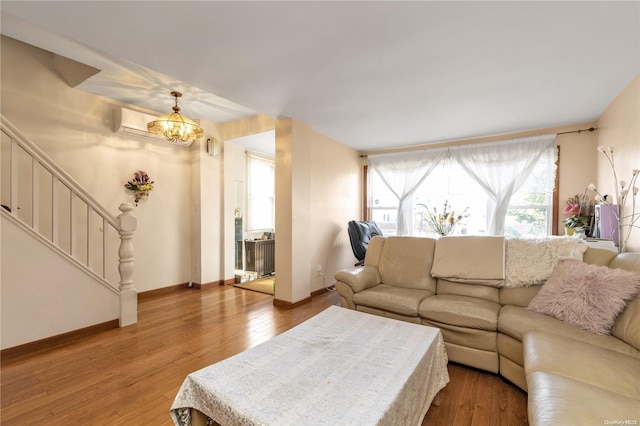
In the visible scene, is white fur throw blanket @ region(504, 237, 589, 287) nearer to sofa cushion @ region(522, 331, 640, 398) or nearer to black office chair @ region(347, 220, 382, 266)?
sofa cushion @ region(522, 331, 640, 398)

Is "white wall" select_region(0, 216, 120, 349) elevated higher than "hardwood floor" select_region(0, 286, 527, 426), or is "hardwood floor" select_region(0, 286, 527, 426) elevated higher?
"white wall" select_region(0, 216, 120, 349)

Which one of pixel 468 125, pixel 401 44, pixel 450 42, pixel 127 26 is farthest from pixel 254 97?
pixel 468 125

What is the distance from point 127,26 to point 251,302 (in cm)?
311

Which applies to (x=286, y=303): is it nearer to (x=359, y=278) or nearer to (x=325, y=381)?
(x=359, y=278)

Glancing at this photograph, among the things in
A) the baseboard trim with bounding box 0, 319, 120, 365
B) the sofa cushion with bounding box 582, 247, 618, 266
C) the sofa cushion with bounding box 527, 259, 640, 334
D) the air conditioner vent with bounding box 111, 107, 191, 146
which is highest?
the air conditioner vent with bounding box 111, 107, 191, 146

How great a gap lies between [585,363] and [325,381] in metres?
1.28

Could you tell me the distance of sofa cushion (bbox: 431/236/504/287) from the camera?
7.86ft

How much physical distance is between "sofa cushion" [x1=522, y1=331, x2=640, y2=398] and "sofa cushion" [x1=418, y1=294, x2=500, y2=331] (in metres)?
0.41

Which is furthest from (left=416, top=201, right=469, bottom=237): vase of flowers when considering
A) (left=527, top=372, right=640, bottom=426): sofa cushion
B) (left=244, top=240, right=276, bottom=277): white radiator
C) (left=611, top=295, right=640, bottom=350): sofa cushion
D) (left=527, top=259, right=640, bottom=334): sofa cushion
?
(left=527, top=372, right=640, bottom=426): sofa cushion

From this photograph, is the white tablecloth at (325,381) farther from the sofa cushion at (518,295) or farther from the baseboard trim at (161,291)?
the baseboard trim at (161,291)

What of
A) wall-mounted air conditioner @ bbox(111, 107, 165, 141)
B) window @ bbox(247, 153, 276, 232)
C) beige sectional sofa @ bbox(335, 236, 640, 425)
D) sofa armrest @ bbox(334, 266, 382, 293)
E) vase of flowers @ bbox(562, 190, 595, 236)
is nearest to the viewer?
beige sectional sofa @ bbox(335, 236, 640, 425)

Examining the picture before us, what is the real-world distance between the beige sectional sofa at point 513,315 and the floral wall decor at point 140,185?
2.94 metres

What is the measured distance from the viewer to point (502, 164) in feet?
13.2

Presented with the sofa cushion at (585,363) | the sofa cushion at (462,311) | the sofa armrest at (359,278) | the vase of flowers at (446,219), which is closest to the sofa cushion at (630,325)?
the sofa cushion at (585,363)
